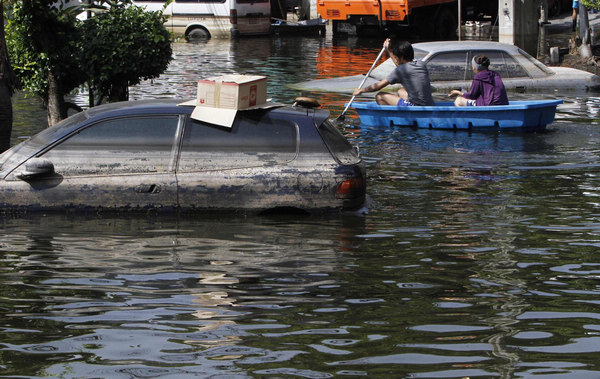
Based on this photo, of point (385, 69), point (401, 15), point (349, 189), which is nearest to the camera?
point (349, 189)

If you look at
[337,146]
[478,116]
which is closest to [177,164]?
[337,146]

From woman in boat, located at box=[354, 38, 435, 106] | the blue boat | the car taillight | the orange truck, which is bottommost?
the car taillight

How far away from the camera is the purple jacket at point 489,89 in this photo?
1488cm

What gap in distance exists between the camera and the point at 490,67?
1767cm

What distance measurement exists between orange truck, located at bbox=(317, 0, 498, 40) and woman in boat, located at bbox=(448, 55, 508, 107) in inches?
757

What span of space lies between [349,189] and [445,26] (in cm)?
2924

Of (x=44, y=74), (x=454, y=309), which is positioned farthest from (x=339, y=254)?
(x=44, y=74)

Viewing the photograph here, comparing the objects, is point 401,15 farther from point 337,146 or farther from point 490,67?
point 337,146

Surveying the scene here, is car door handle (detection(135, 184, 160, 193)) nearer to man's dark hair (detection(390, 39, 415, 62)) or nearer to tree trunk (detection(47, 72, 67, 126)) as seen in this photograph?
tree trunk (detection(47, 72, 67, 126))

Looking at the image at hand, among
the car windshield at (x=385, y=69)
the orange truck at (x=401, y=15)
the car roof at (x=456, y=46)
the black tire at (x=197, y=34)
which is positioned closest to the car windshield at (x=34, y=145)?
the car windshield at (x=385, y=69)

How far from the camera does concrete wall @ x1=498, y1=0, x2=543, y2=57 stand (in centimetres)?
2755

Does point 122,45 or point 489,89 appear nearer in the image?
point 122,45

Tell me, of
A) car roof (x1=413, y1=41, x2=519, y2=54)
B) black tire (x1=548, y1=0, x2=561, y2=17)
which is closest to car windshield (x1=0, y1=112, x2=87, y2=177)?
car roof (x1=413, y1=41, x2=519, y2=54)

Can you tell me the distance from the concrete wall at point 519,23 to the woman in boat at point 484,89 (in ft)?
42.8
